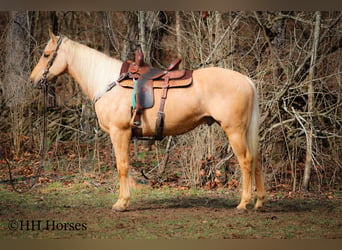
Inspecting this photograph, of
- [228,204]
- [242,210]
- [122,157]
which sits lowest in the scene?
[228,204]

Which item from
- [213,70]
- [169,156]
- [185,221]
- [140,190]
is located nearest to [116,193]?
[140,190]

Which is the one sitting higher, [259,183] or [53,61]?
[53,61]

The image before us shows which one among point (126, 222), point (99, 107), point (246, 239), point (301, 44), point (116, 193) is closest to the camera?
point (246, 239)

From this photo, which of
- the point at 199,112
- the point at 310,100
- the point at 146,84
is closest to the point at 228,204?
the point at 199,112

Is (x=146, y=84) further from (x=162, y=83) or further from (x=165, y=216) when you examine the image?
(x=165, y=216)

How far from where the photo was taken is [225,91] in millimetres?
5148

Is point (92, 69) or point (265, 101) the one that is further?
point (265, 101)

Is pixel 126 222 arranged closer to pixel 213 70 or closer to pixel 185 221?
pixel 185 221

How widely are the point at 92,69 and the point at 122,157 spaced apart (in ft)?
3.43

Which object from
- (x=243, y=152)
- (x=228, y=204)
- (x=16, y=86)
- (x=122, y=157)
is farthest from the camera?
(x=16, y=86)

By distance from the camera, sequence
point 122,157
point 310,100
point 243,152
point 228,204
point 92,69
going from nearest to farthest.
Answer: point 243,152 → point 122,157 → point 92,69 → point 228,204 → point 310,100

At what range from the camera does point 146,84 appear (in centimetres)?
525

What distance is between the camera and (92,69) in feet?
18.0

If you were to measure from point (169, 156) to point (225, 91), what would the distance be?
2.53 m
